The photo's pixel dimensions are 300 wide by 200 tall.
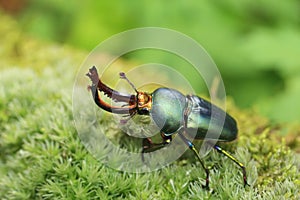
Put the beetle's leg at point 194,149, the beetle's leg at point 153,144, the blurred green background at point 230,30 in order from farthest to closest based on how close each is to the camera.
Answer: the blurred green background at point 230,30 < the beetle's leg at point 153,144 < the beetle's leg at point 194,149

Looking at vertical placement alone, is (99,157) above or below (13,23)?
below

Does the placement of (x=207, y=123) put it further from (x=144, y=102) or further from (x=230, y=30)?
(x=230, y=30)

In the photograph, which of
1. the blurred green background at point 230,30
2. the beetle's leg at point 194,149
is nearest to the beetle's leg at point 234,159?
the beetle's leg at point 194,149

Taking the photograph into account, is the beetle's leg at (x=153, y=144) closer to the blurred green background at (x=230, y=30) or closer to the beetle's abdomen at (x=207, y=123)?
the beetle's abdomen at (x=207, y=123)

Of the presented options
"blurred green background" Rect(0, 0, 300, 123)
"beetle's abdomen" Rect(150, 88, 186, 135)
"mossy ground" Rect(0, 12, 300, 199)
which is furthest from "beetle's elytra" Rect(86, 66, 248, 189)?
"blurred green background" Rect(0, 0, 300, 123)

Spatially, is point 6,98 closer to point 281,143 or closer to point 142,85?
point 142,85

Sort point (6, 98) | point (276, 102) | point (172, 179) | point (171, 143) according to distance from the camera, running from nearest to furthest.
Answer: point (172, 179) → point (171, 143) → point (6, 98) → point (276, 102)

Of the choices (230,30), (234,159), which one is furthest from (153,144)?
(230,30)

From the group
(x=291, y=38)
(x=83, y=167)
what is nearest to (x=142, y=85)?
(x=83, y=167)
